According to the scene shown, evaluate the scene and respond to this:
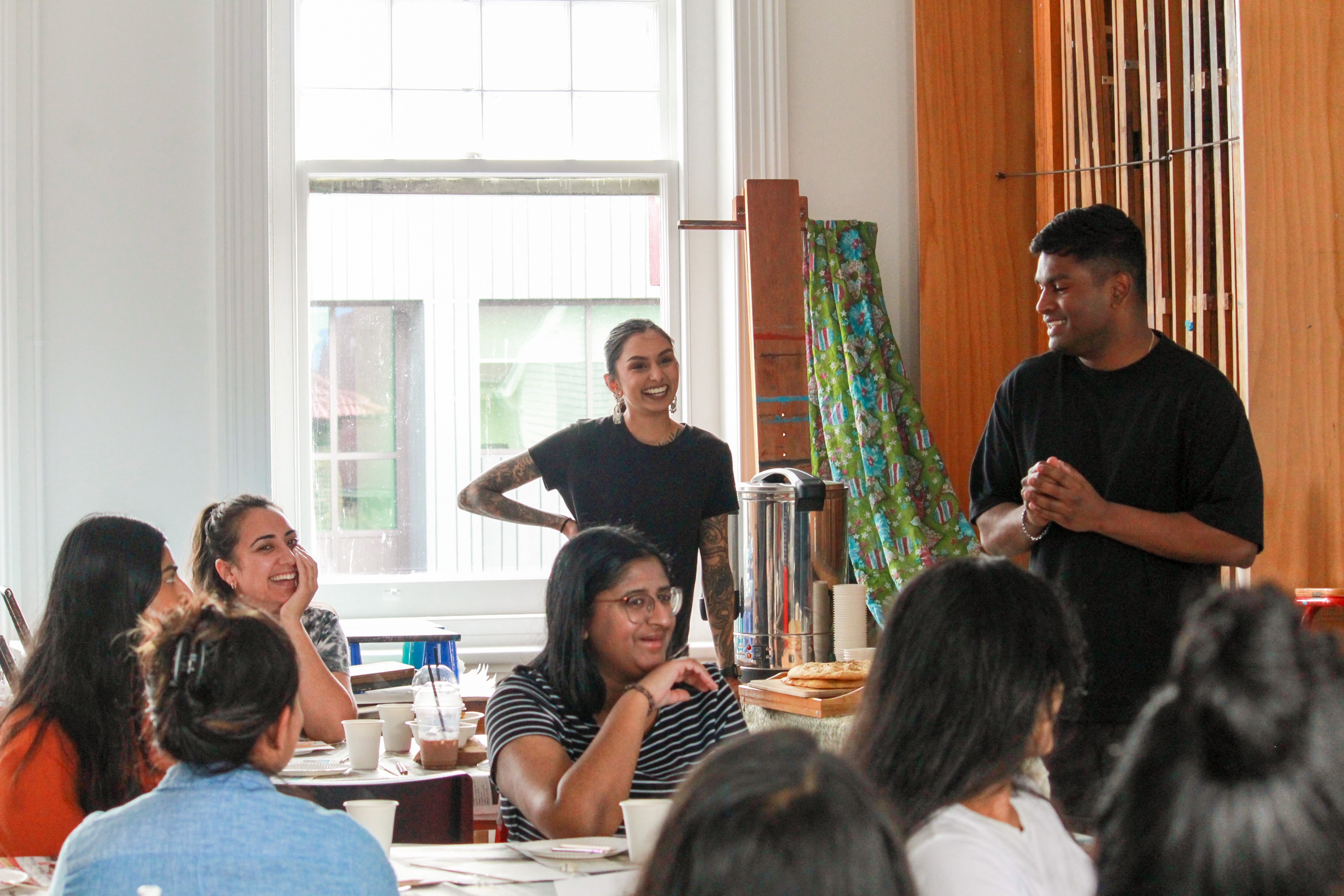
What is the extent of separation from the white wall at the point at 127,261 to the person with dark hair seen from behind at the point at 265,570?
5.37ft

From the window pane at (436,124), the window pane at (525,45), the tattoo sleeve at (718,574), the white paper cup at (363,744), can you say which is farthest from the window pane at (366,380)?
the white paper cup at (363,744)

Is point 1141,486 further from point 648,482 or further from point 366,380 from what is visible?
point 366,380

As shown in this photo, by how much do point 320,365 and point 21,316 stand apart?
0.96 m

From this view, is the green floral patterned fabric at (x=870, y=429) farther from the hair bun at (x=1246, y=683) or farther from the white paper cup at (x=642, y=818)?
the hair bun at (x=1246, y=683)

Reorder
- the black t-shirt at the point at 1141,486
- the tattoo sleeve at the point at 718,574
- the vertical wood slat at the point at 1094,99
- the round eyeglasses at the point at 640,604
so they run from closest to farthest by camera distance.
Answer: the round eyeglasses at the point at 640,604 → the black t-shirt at the point at 1141,486 → the tattoo sleeve at the point at 718,574 → the vertical wood slat at the point at 1094,99

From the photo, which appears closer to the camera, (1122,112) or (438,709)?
(438,709)

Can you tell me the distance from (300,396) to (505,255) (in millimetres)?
892

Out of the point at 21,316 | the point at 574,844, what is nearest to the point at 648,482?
the point at 574,844

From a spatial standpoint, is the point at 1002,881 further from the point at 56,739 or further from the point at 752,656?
the point at 752,656

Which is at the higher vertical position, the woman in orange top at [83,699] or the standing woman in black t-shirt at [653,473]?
the standing woman in black t-shirt at [653,473]

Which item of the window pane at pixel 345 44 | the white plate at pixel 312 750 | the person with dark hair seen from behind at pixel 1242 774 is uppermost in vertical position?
the window pane at pixel 345 44

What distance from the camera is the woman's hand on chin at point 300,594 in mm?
2709

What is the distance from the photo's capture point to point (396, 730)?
244 centimetres

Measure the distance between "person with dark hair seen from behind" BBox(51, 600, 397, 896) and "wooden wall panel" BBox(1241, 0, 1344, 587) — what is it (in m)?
2.30
